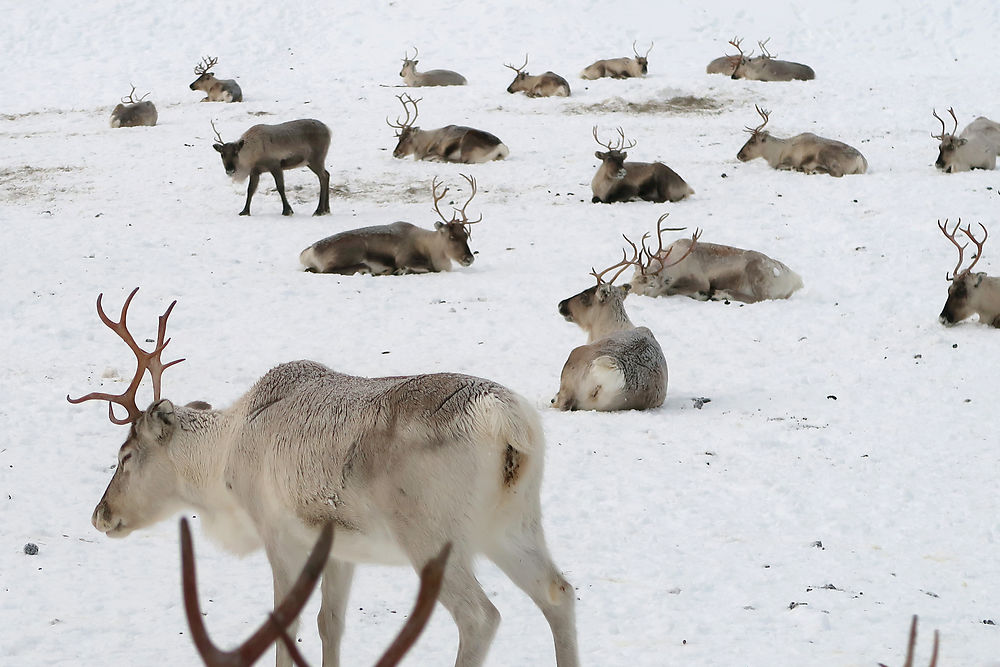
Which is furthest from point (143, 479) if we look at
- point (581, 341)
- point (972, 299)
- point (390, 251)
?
point (390, 251)

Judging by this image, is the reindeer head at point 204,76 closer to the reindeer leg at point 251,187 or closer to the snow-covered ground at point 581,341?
the snow-covered ground at point 581,341

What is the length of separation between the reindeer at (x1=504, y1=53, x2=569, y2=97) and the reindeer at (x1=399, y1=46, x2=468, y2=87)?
6.18 ft

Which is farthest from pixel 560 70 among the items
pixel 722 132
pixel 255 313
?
pixel 255 313

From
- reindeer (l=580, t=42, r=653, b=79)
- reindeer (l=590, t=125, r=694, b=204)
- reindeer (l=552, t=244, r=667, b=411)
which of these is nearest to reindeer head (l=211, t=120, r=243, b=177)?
reindeer (l=590, t=125, r=694, b=204)

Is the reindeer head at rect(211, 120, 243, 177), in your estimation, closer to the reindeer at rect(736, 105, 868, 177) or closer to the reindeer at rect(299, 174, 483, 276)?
the reindeer at rect(299, 174, 483, 276)

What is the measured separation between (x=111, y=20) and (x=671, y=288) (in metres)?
20.3

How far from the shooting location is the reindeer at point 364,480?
3436mm

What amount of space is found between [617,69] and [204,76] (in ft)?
25.4

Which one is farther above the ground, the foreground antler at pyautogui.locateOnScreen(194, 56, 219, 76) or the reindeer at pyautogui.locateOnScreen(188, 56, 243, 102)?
the foreground antler at pyautogui.locateOnScreen(194, 56, 219, 76)

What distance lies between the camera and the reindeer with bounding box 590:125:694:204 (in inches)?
534

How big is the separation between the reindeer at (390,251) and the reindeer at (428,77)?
11524mm

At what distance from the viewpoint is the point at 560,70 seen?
23.5 meters

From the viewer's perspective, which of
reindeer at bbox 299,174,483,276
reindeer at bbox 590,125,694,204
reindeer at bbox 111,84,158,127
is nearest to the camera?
reindeer at bbox 299,174,483,276

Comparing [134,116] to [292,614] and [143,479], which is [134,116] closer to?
[143,479]
